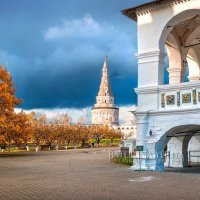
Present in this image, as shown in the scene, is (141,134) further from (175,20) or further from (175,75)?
(175,20)

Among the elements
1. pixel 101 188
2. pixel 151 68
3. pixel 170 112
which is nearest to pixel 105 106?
pixel 151 68

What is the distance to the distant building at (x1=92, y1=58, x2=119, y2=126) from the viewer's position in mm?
137325

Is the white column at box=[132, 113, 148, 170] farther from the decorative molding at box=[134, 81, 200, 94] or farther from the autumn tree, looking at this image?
the autumn tree

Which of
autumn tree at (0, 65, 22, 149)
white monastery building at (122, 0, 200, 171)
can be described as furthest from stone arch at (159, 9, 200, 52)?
autumn tree at (0, 65, 22, 149)

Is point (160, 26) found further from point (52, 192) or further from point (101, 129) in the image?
point (101, 129)

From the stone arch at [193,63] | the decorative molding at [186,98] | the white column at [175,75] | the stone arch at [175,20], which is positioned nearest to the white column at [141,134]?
the decorative molding at [186,98]

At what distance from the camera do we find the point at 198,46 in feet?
78.1

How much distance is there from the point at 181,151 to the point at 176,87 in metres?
5.02

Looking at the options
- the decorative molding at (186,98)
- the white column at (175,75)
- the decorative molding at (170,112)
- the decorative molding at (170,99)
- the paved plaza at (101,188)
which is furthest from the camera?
the white column at (175,75)

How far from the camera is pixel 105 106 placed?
13800 cm

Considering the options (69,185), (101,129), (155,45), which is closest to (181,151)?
(155,45)

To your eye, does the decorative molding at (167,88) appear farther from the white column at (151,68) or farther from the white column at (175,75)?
the white column at (175,75)

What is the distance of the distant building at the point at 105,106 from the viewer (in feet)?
451

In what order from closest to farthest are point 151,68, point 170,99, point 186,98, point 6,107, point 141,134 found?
point 186,98, point 170,99, point 141,134, point 151,68, point 6,107
